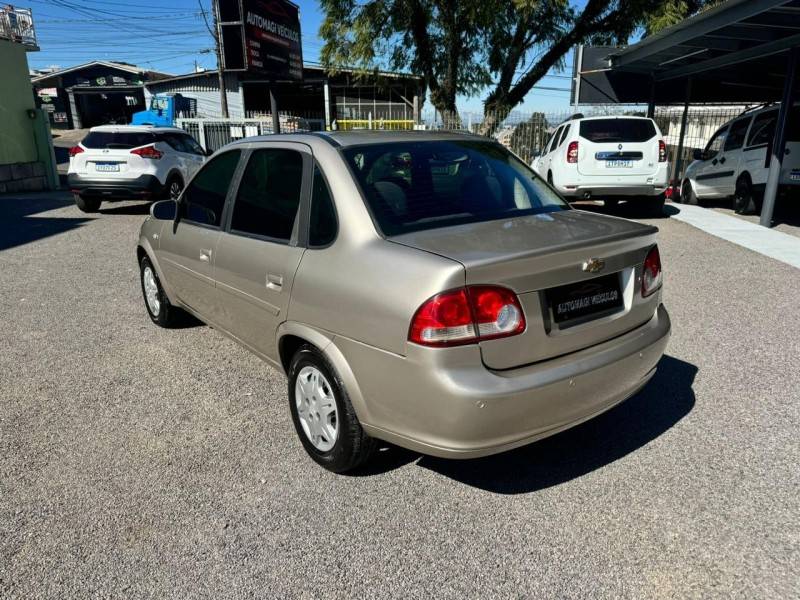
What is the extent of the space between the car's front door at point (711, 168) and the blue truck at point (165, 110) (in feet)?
88.5

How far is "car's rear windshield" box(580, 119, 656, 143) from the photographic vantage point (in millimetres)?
11000

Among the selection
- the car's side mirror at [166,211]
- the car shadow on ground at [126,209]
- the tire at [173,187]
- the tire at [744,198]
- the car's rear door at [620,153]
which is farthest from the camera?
the car shadow on ground at [126,209]

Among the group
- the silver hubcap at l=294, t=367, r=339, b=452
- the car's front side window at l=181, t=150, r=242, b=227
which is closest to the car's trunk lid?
the silver hubcap at l=294, t=367, r=339, b=452

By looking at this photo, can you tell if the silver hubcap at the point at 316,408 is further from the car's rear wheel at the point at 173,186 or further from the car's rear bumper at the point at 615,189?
the car's rear wheel at the point at 173,186

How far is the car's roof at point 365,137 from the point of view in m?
3.34

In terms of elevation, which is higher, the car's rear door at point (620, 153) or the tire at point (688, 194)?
the car's rear door at point (620, 153)

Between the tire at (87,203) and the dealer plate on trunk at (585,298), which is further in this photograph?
the tire at (87,203)

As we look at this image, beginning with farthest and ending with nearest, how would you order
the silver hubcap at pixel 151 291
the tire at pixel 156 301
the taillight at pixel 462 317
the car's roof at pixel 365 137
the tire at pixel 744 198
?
1. the tire at pixel 744 198
2. the silver hubcap at pixel 151 291
3. the tire at pixel 156 301
4. the car's roof at pixel 365 137
5. the taillight at pixel 462 317

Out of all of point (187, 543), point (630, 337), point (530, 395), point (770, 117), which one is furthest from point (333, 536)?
point (770, 117)

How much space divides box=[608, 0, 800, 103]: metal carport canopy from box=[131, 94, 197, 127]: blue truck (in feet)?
80.2

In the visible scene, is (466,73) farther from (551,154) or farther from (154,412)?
(154,412)

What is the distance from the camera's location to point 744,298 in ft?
20.7

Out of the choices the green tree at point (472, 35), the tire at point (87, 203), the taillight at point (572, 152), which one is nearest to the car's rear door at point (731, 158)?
the taillight at point (572, 152)

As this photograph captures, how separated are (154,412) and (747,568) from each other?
3.27 meters
